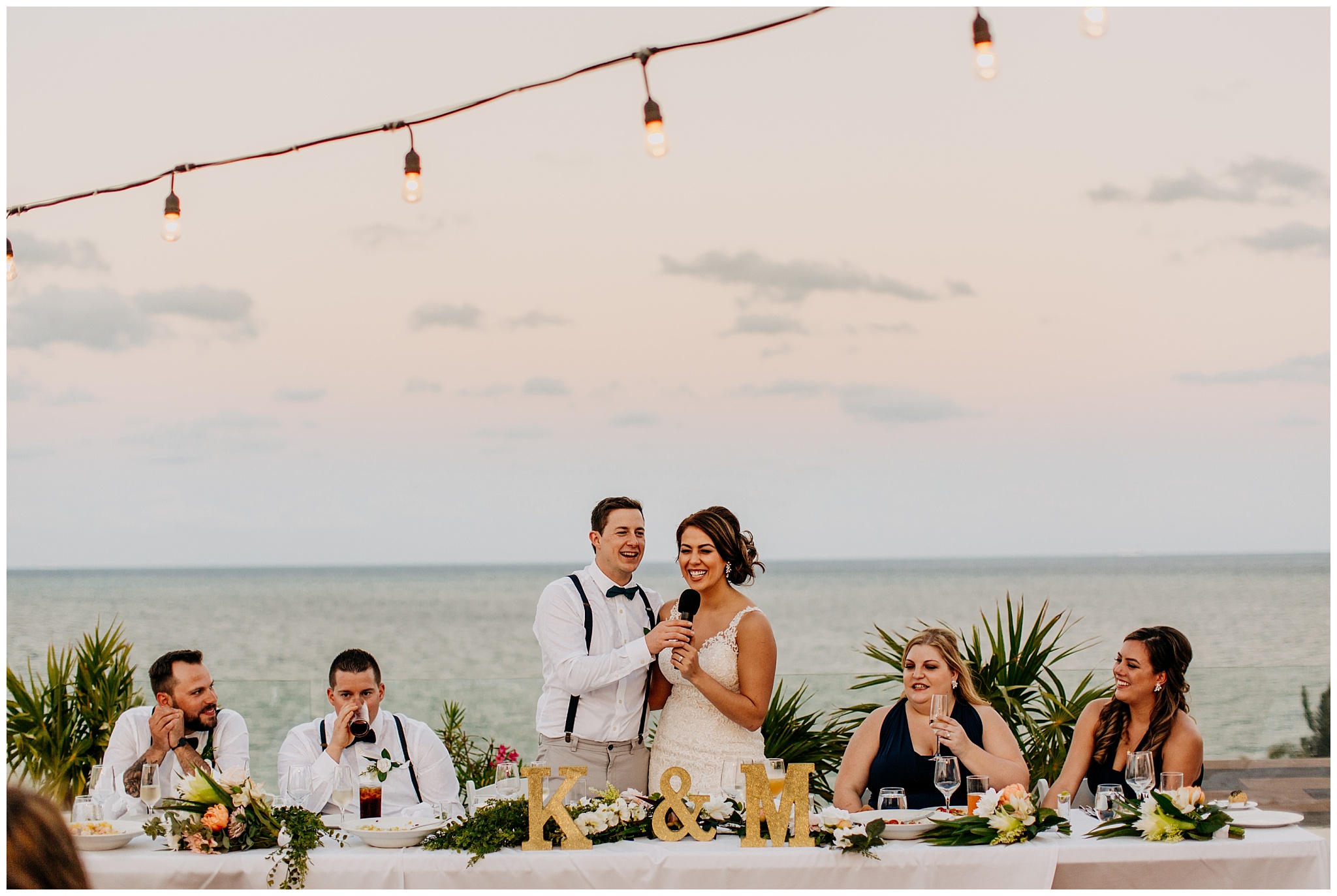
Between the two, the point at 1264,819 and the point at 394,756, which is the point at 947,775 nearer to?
the point at 1264,819

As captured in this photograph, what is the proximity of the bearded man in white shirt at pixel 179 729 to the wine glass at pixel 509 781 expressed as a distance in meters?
A: 1.06

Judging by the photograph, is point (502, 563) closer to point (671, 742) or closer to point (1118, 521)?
point (1118, 521)

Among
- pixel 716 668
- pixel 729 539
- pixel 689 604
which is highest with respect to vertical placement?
pixel 729 539

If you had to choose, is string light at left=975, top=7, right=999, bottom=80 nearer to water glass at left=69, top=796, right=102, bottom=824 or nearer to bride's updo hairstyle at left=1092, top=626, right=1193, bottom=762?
bride's updo hairstyle at left=1092, top=626, right=1193, bottom=762

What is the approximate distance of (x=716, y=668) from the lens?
381 centimetres

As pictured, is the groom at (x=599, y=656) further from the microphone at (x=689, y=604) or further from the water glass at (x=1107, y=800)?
the water glass at (x=1107, y=800)

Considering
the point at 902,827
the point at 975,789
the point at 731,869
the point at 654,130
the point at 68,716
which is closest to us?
the point at 731,869

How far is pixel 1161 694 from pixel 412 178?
3008 mm

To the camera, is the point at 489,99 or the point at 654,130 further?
the point at 489,99

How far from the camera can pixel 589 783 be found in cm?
388

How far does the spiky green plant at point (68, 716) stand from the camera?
581cm

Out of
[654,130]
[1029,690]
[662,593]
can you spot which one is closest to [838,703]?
[1029,690]

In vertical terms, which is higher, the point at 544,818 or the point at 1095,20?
the point at 1095,20

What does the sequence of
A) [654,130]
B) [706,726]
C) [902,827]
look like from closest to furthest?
[902,827] → [654,130] → [706,726]
